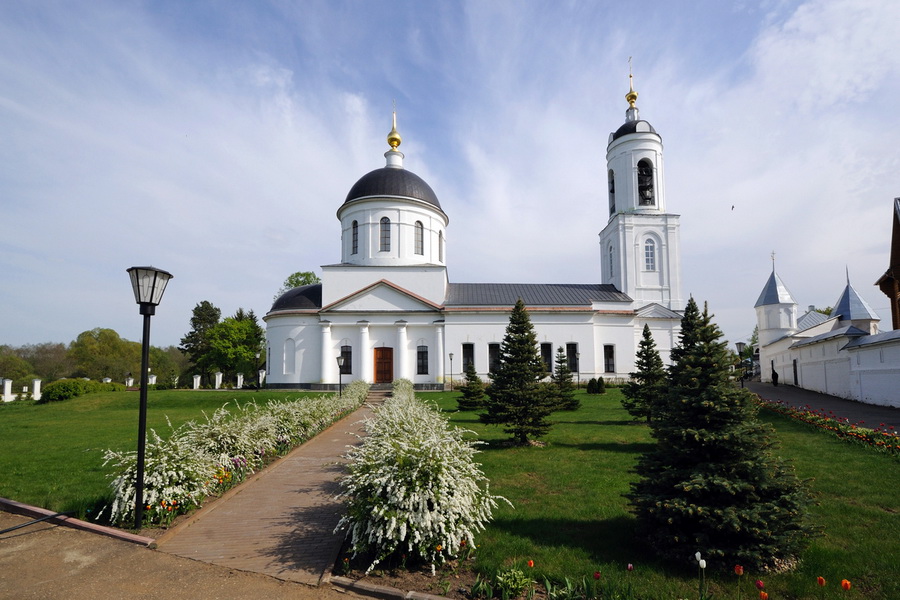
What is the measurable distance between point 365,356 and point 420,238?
9303 millimetres

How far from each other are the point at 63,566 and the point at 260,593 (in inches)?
97.6

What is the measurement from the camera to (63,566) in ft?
18.2

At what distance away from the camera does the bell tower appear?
35.1m

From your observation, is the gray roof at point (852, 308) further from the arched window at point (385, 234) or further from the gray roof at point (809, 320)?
the arched window at point (385, 234)

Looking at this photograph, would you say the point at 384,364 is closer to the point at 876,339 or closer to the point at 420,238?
the point at 420,238

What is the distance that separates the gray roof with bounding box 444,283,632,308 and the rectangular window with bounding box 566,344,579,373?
279 centimetres

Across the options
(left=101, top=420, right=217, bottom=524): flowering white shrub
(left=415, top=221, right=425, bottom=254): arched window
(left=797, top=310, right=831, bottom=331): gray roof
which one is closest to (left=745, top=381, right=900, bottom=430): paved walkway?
(left=797, top=310, right=831, bottom=331): gray roof

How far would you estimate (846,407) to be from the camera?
2089cm

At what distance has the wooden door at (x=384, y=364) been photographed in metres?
31.9

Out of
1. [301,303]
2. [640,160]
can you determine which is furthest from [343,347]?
[640,160]

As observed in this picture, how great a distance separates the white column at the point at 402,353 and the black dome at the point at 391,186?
9.16m

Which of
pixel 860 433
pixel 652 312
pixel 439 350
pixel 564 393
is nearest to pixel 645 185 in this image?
pixel 652 312

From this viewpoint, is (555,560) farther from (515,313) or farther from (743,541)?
(515,313)

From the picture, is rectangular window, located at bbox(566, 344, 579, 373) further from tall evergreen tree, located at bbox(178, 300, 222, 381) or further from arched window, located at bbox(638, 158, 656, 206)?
tall evergreen tree, located at bbox(178, 300, 222, 381)
